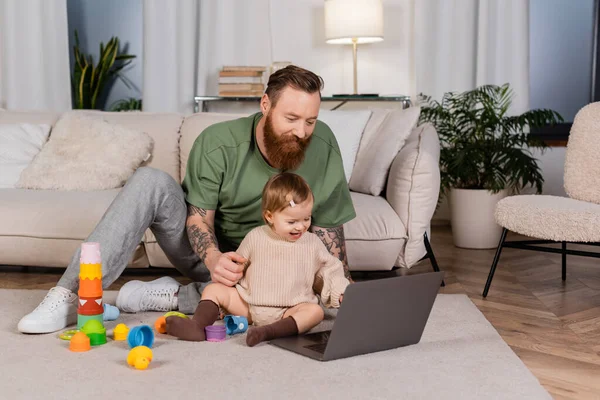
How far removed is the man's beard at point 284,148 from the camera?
7.73 feet

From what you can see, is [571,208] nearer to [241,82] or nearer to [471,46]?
[471,46]

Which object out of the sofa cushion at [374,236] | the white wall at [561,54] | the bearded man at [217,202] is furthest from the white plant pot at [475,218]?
the bearded man at [217,202]

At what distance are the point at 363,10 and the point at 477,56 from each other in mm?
759

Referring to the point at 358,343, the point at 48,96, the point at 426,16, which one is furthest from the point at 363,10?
the point at 358,343

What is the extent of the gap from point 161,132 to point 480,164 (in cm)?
173

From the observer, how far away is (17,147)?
11.9 feet

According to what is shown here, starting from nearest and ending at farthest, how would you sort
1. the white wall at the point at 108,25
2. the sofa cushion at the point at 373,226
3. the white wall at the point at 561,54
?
the sofa cushion at the point at 373,226
the white wall at the point at 561,54
the white wall at the point at 108,25

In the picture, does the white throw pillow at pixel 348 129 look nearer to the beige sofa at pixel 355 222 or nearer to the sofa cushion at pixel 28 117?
the beige sofa at pixel 355 222

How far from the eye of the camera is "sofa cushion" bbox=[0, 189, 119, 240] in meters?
3.15

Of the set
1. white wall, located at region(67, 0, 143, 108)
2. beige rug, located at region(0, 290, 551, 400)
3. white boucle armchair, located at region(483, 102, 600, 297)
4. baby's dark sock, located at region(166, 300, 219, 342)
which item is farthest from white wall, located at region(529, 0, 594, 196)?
baby's dark sock, located at region(166, 300, 219, 342)

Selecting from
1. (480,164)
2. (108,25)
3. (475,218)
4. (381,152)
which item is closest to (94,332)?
(381,152)

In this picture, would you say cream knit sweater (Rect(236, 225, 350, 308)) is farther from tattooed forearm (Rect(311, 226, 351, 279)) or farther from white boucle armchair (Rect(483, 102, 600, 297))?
white boucle armchair (Rect(483, 102, 600, 297))

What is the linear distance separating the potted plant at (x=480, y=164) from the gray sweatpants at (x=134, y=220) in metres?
2.03

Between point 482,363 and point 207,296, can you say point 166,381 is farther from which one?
point 482,363
